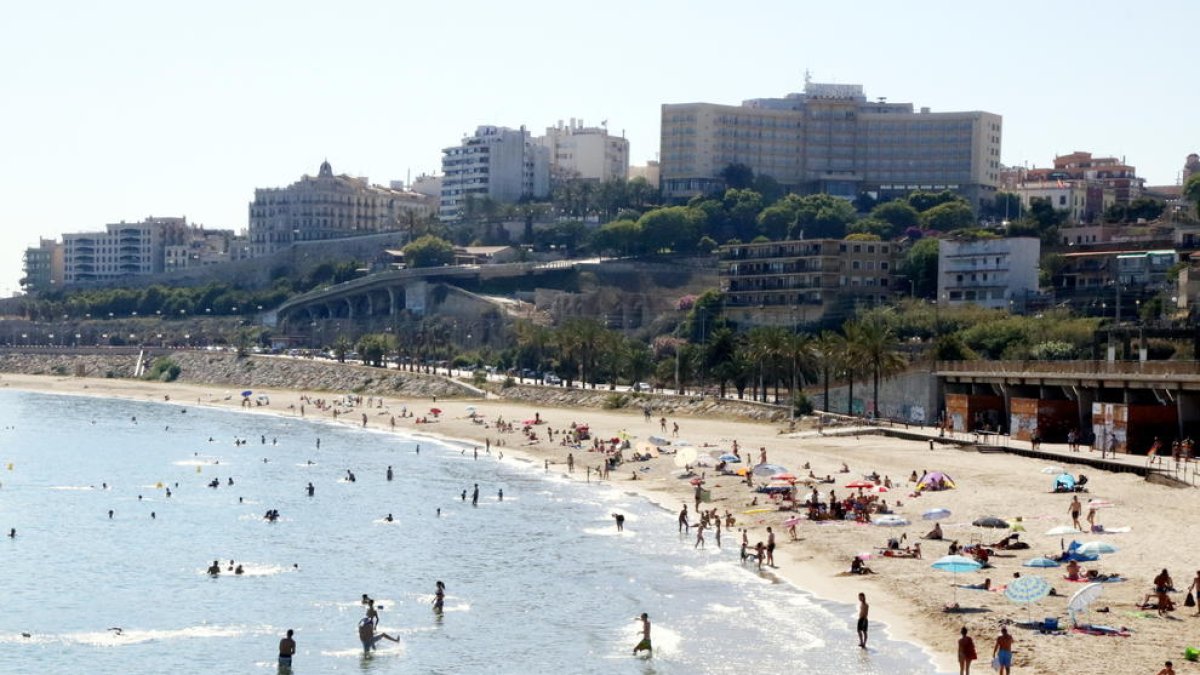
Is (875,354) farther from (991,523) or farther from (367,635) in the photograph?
(367,635)

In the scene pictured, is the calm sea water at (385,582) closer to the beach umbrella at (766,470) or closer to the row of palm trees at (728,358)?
the beach umbrella at (766,470)

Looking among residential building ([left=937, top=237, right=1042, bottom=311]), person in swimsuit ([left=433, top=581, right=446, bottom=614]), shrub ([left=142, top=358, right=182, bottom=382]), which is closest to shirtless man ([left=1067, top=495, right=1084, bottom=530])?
person in swimsuit ([left=433, top=581, right=446, bottom=614])

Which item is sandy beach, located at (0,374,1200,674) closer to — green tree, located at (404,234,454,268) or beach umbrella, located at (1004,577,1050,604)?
beach umbrella, located at (1004,577,1050,604)

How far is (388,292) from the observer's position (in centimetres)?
18150

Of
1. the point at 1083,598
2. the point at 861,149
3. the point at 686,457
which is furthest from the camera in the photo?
the point at 861,149

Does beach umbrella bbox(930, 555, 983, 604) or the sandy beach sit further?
beach umbrella bbox(930, 555, 983, 604)

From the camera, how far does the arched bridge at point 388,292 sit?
6796 inches

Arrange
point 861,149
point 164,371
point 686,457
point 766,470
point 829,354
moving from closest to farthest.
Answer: point 766,470
point 686,457
point 829,354
point 164,371
point 861,149

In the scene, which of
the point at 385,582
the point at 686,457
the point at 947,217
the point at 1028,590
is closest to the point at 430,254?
the point at 947,217

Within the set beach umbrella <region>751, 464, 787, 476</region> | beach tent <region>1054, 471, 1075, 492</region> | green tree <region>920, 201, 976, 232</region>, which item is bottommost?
beach umbrella <region>751, 464, 787, 476</region>

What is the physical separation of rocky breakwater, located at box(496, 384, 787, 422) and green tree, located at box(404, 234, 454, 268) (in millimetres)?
59652

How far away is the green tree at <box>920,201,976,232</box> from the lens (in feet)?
532

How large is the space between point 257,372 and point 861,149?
84525 mm

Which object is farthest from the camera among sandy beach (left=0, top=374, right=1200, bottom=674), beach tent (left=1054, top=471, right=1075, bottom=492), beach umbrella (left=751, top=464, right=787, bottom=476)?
beach umbrella (left=751, top=464, right=787, bottom=476)
